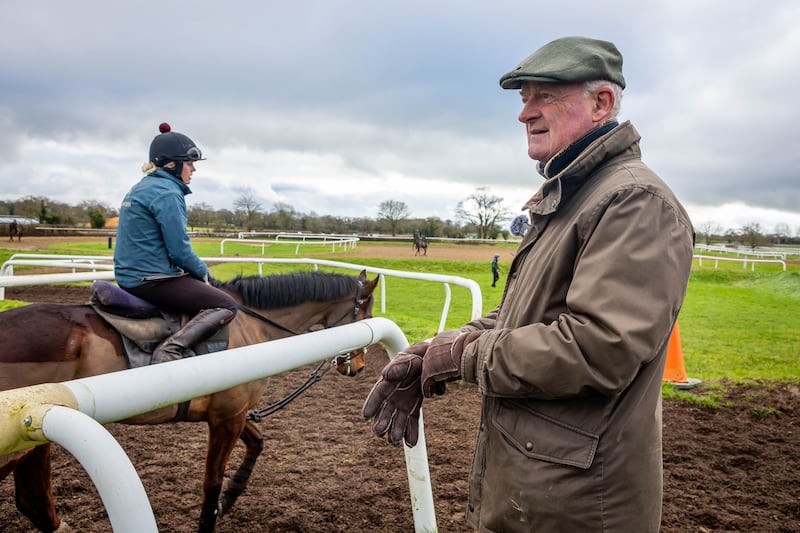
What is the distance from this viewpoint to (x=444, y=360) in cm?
152

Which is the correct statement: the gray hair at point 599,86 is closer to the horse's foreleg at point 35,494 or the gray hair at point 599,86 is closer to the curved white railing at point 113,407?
the curved white railing at point 113,407

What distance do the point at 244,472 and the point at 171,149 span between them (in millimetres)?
2397

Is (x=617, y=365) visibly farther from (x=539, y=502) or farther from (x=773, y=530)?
(x=773, y=530)

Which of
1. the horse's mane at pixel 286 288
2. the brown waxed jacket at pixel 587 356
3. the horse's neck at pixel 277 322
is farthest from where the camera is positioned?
the horse's mane at pixel 286 288

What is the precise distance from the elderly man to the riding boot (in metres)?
2.13

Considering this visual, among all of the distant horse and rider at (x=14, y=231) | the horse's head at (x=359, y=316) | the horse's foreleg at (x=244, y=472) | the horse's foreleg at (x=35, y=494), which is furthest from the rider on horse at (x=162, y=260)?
the distant horse and rider at (x=14, y=231)

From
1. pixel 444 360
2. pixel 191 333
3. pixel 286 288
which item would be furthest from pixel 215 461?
pixel 444 360

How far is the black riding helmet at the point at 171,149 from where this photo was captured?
12.4 ft

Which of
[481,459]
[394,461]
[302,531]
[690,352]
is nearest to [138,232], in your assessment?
[302,531]

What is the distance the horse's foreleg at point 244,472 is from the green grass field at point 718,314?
233cm

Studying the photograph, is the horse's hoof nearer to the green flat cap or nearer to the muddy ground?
the muddy ground

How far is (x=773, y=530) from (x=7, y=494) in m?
4.92

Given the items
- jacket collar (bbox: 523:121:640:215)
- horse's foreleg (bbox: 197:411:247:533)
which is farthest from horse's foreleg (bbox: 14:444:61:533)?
jacket collar (bbox: 523:121:640:215)

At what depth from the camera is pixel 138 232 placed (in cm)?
352
